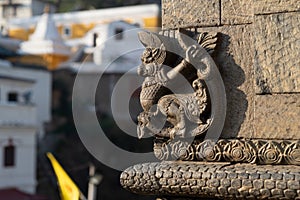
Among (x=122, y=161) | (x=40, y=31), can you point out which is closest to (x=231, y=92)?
(x=122, y=161)

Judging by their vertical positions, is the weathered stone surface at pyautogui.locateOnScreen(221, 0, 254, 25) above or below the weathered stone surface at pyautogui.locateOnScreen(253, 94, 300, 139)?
above

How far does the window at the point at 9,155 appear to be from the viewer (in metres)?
17.2

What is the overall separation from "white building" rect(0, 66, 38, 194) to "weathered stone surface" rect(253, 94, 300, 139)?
51.8 feet

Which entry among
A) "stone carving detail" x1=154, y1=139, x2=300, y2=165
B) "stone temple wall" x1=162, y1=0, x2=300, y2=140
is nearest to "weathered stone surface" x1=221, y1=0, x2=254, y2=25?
"stone temple wall" x1=162, y1=0, x2=300, y2=140

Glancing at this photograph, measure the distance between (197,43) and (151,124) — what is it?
0.84 ft

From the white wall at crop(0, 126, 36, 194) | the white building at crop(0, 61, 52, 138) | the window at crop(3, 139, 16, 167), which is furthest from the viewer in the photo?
the white building at crop(0, 61, 52, 138)

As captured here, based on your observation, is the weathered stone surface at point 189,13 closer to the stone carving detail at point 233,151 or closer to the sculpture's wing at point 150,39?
Answer: the sculpture's wing at point 150,39

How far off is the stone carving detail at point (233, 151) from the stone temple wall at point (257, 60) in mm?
31

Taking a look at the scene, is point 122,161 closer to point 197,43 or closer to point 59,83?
point 197,43

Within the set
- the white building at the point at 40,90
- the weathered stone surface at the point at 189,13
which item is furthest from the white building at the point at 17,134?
the weathered stone surface at the point at 189,13

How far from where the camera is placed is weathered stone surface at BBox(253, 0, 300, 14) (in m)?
1.71

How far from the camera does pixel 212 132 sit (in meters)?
1.75

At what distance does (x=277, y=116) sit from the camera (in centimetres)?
169

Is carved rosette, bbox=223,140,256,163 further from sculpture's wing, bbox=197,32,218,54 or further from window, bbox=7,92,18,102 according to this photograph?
window, bbox=7,92,18,102
